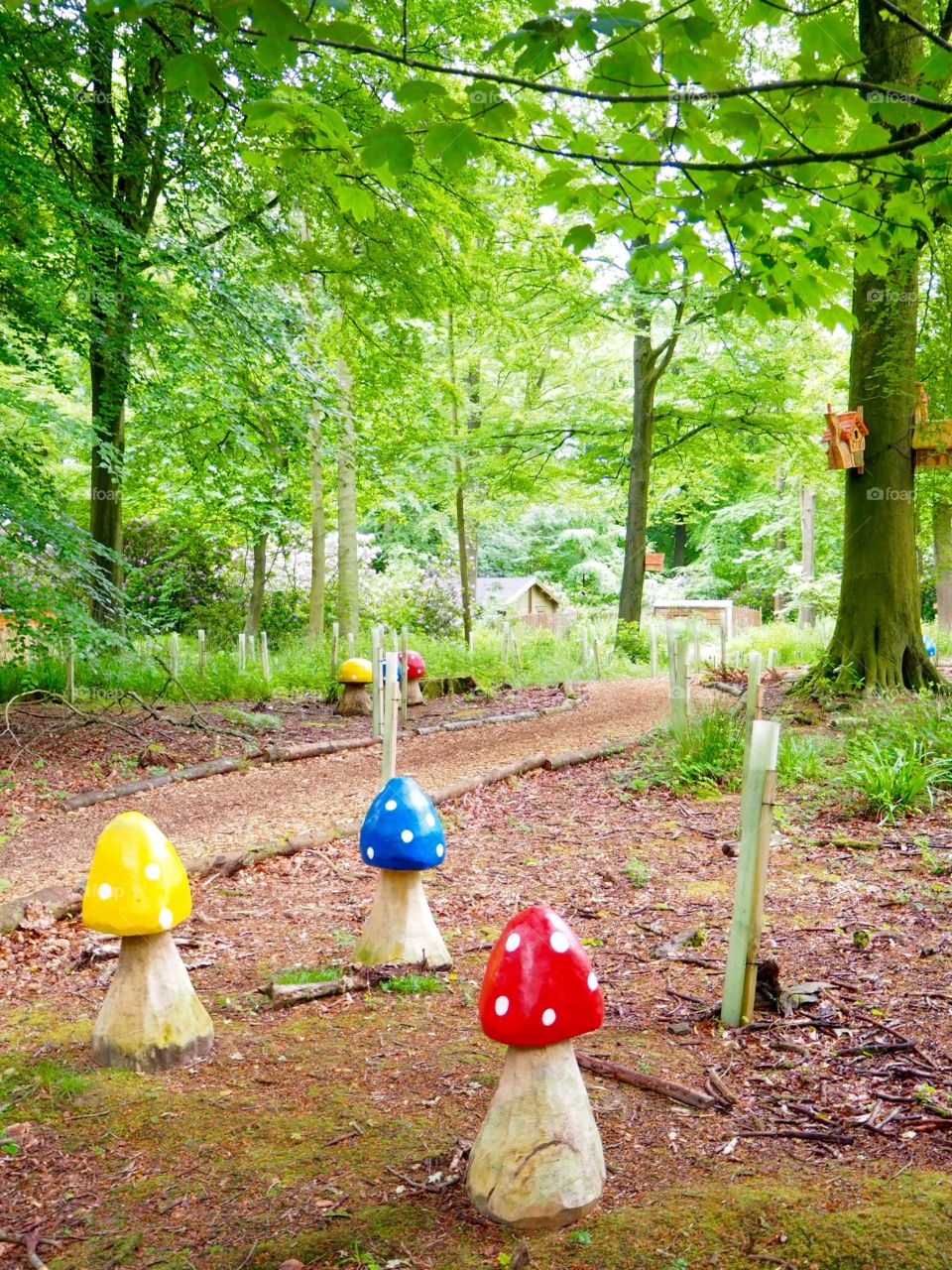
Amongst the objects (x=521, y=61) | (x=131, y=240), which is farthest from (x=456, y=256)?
(x=521, y=61)

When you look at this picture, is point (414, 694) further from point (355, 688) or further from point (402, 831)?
point (402, 831)

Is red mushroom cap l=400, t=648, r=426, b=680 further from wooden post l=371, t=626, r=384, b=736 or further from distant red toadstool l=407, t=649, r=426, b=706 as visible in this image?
wooden post l=371, t=626, r=384, b=736

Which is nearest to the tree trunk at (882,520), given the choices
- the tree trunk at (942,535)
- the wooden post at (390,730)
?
the tree trunk at (942,535)

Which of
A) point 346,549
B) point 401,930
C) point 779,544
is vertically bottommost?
point 401,930

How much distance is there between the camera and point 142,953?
11.2ft

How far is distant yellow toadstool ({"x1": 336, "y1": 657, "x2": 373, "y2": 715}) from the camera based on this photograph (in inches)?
479

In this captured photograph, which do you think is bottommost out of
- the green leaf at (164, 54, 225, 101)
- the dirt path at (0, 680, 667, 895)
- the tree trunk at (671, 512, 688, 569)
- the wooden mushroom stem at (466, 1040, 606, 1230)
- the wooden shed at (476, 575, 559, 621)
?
the dirt path at (0, 680, 667, 895)

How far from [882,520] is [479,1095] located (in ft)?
26.8

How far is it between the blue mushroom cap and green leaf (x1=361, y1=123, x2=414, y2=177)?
2.40 meters

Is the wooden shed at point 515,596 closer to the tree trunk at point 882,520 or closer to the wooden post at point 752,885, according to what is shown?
the tree trunk at point 882,520

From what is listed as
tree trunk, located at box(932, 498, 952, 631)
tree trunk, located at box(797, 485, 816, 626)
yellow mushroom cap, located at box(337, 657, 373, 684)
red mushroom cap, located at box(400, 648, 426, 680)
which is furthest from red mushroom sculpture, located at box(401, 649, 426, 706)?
tree trunk, located at box(797, 485, 816, 626)

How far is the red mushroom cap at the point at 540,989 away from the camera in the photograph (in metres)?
2.39

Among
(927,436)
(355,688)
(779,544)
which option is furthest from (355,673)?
(779,544)

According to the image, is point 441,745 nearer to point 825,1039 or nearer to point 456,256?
point 456,256
